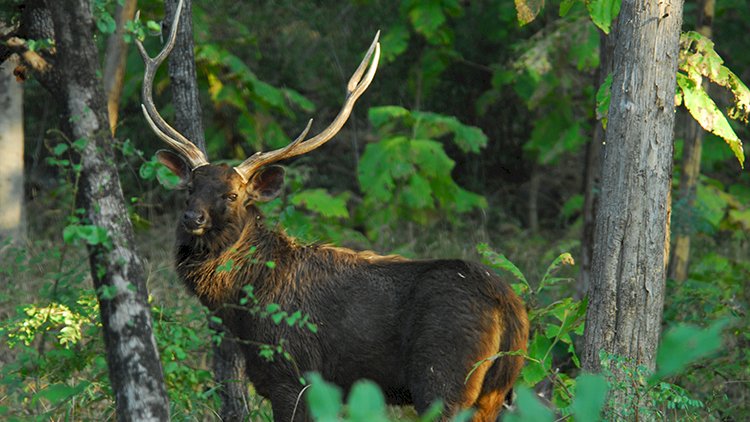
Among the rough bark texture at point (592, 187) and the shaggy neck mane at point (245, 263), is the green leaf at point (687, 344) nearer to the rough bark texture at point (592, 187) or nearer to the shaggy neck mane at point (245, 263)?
the shaggy neck mane at point (245, 263)

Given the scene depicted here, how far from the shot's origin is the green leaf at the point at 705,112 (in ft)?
18.6

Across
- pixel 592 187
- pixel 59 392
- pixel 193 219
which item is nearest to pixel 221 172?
pixel 193 219

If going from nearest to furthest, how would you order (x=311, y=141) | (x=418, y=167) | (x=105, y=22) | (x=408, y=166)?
1. (x=105, y=22)
2. (x=311, y=141)
3. (x=408, y=166)
4. (x=418, y=167)

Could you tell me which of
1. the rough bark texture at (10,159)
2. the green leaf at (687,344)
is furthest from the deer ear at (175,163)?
the green leaf at (687,344)

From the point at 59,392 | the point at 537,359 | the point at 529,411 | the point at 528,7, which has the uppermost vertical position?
the point at 528,7

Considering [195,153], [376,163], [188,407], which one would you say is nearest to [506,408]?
[188,407]

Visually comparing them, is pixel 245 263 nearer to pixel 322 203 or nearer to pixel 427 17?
pixel 322 203

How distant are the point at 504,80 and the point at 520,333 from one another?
7.40 m

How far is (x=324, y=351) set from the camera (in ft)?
19.9

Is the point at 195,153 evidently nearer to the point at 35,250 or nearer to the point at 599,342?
the point at 599,342

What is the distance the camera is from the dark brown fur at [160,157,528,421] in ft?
18.6

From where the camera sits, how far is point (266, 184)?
6734 mm

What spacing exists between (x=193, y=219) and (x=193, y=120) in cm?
109

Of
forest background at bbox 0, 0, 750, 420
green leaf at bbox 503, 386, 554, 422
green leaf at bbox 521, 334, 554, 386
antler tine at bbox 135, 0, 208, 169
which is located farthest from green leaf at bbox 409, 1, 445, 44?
green leaf at bbox 503, 386, 554, 422
